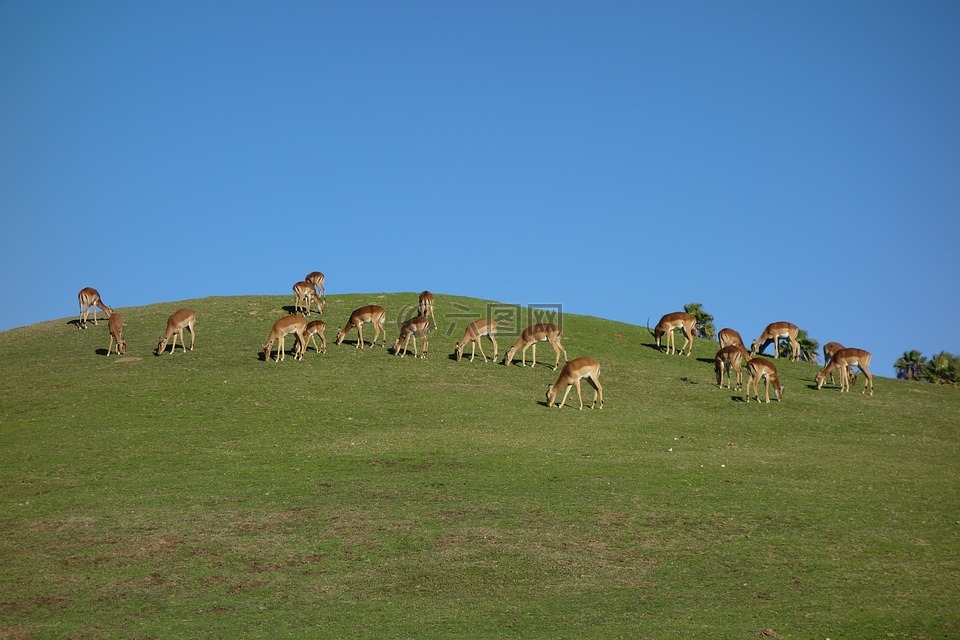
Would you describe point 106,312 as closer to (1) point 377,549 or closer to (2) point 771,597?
(1) point 377,549

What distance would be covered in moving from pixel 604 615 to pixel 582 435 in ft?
41.2

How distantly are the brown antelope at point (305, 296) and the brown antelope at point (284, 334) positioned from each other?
22.9ft

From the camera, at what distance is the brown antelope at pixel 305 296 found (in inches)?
1742

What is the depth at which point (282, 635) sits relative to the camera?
15055 mm

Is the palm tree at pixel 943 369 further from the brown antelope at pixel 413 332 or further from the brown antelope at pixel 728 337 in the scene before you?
the brown antelope at pixel 413 332

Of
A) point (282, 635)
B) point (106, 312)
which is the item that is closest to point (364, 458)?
→ point (282, 635)

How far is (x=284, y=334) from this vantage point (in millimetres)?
37000

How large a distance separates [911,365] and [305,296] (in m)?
34.7

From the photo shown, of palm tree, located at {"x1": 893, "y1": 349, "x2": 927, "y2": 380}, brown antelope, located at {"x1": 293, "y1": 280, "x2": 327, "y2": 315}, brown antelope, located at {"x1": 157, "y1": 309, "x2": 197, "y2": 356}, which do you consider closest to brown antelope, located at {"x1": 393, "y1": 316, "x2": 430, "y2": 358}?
brown antelope, located at {"x1": 293, "y1": 280, "x2": 327, "y2": 315}

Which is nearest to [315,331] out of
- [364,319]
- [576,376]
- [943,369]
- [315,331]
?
[315,331]

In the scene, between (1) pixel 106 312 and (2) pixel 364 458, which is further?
(1) pixel 106 312

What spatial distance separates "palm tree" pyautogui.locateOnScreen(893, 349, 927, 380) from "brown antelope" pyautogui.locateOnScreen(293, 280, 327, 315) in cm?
3301

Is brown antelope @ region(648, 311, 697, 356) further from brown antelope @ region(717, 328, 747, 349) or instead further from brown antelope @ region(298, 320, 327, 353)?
brown antelope @ region(298, 320, 327, 353)

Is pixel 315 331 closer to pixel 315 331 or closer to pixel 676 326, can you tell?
pixel 315 331
